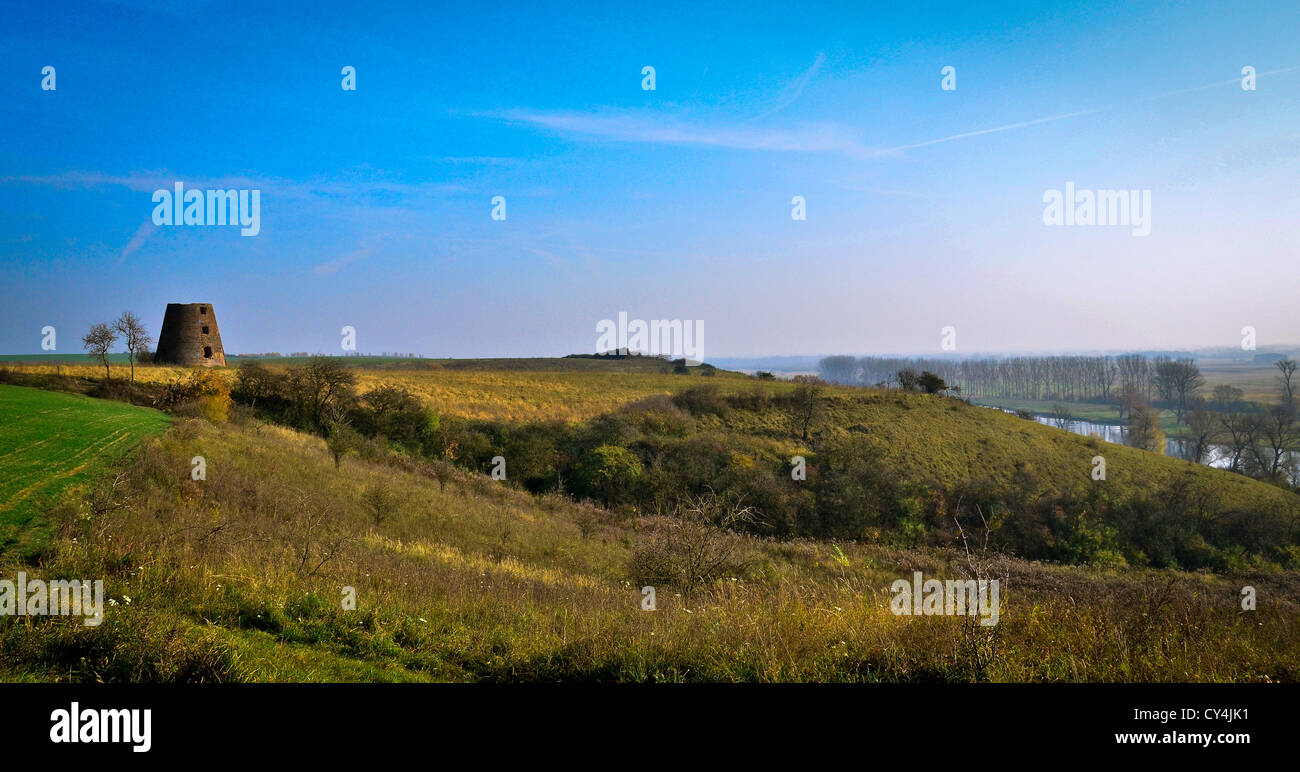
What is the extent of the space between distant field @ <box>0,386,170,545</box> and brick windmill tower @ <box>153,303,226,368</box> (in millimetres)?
23365

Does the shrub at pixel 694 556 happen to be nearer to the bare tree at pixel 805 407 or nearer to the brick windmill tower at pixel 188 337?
the bare tree at pixel 805 407

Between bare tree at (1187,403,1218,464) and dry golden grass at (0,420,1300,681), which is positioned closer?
dry golden grass at (0,420,1300,681)

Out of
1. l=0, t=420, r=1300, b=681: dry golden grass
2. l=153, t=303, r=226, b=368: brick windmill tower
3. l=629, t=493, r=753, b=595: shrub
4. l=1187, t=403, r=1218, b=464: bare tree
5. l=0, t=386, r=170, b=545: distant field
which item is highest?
l=153, t=303, r=226, b=368: brick windmill tower

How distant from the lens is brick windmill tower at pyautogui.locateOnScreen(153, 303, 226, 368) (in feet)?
159

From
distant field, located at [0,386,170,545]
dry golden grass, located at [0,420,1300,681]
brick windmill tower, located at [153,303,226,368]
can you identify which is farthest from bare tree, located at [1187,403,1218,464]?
brick windmill tower, located at [153,303,226,368]

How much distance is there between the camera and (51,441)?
15.9 meters

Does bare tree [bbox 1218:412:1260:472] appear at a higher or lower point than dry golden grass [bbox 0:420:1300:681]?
lower

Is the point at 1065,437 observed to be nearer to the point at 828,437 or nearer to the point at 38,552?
the point at 828,437

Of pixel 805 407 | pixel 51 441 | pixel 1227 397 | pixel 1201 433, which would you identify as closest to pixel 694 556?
pixel 51 441

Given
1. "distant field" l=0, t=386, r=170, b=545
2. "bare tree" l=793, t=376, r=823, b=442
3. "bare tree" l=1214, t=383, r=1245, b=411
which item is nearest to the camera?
"distant field" l=0, t=386, r=170, b=545

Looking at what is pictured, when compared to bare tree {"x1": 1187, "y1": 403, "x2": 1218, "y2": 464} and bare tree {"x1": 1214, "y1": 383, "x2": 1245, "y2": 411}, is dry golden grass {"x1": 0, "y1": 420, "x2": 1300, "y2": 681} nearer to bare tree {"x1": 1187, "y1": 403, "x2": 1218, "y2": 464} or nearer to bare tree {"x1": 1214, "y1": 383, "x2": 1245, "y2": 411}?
bare tree {"x1": 1187, "y1": 403, "x2": 1218, "y2": 464}

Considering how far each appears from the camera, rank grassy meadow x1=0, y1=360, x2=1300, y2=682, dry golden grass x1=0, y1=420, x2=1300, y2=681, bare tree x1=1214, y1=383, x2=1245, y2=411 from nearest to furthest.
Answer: dry golden grass x1=0, y1=420, x2=1300, y2=681
grassy meadow x1=0, y1=360, x2=1300, y2=682
bare tree x1=1214, y1=383, x2=1245, y2=411

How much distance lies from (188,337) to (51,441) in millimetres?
40066
